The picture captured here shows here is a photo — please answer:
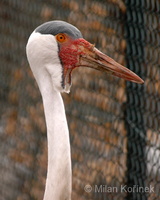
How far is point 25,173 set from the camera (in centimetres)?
573

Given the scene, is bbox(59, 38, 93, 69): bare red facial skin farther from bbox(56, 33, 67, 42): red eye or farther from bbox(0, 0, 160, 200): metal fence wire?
bbox(0, 0, 160, 200): metal fence wire

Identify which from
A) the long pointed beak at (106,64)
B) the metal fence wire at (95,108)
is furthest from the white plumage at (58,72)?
the metal fence wire at (95,108)

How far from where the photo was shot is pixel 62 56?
3.48 meters

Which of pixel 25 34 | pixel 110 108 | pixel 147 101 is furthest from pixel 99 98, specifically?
pixel 25 34

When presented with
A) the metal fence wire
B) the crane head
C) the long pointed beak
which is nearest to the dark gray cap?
the crane head

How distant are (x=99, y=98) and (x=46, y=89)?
152 centimetres

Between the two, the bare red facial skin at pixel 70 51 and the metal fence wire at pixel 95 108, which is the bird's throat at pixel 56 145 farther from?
the metal fence wire at pixel 95 108

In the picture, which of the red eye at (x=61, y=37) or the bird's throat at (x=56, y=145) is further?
the red eye at (x=61, y=37)

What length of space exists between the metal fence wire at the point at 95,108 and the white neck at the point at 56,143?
113 cm

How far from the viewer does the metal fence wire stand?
4402mm

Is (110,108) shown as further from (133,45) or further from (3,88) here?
(3,88)

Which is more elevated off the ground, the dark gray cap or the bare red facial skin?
the dark gray cap

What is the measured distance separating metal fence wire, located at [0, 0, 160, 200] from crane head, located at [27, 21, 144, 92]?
0.90 meters

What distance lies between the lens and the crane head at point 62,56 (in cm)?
341
